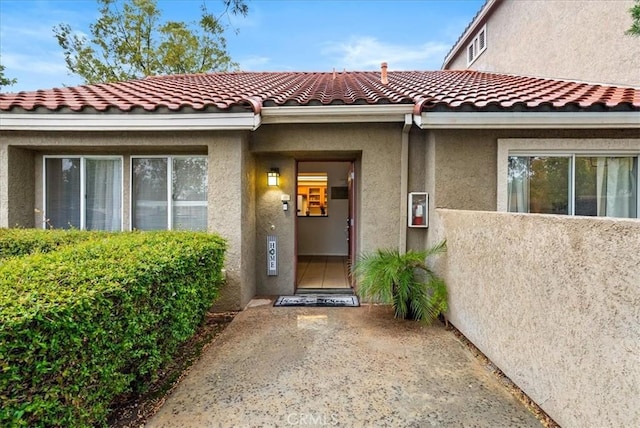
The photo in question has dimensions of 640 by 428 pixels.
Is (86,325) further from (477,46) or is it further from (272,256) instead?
(477,46)

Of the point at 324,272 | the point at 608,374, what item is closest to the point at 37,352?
the point at 608,374

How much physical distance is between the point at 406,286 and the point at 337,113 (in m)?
3.46

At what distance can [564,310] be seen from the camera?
9.45ft

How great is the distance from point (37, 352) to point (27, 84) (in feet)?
84.1

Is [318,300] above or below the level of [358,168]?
below

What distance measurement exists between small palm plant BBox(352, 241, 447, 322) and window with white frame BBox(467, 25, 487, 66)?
11.4 metres

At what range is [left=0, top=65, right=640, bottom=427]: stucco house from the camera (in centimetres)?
509

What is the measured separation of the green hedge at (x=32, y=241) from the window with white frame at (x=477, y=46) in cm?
1491

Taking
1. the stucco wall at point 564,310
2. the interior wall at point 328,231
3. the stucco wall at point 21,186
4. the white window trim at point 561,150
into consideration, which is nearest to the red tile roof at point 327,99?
the white window trim at point 561,150

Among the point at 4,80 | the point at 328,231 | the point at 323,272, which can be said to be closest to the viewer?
the point at 323,272

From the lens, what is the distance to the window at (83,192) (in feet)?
22.2

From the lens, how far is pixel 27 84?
774 inches

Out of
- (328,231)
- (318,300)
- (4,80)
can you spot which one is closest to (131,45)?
(4,80)

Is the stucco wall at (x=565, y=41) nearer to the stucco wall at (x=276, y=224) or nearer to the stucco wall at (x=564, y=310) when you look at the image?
the stucco wall at (x=564, y=310)
